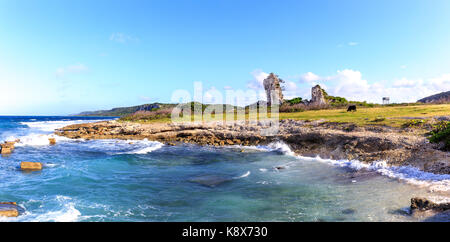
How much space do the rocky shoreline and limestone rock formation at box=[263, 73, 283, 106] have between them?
86.6 feet

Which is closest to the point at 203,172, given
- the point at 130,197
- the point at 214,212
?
the point at 130,197

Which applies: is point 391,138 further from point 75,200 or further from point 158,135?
point 158,135

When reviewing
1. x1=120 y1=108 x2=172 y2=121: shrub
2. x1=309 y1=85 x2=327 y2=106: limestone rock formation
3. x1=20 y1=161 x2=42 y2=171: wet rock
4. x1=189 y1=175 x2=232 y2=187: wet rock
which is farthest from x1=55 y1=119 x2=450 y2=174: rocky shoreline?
x1=309 y1=85 x2=327 y2=106: limestone rock formation

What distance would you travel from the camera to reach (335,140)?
690 inches

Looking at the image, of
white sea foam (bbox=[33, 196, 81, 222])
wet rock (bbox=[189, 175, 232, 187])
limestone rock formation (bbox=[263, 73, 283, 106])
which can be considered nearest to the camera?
white sea foam (bbox=[33, 196, 81, 222])

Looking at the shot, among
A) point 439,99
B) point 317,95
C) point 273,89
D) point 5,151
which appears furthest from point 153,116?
point 439,99

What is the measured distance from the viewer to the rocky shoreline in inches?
478

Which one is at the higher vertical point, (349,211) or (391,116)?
(391,116)

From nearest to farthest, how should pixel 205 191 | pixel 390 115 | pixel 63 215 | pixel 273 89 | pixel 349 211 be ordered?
pixel 349 211, pixel 63 215, pixel 205 191, pixel 390 115, pixel 273 89

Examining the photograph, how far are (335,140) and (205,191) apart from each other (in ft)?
35.3

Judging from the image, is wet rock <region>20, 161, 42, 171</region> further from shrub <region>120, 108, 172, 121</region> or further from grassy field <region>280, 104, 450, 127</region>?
shrub <region>120, 108, 172, 121</region>

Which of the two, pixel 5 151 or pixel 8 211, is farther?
pixel 5 151

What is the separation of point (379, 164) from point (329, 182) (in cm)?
335

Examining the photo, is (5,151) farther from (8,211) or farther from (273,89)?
(273,89)
